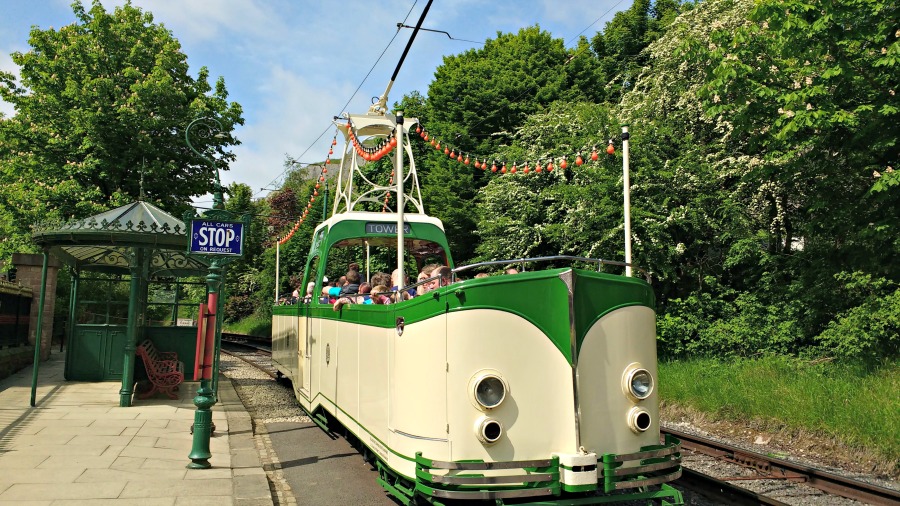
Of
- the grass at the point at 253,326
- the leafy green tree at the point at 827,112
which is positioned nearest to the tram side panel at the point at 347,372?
the leafy green tree at the point at 827,112

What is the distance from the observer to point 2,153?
23203mm

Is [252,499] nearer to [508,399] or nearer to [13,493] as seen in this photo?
[13,493]

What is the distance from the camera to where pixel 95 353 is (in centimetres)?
1510

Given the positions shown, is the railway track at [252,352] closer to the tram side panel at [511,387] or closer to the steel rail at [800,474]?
the steel rail at [800,474]

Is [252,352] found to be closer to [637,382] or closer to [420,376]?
[420,376]

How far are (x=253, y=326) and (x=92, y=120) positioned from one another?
2713 cm

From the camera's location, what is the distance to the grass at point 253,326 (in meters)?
42.9

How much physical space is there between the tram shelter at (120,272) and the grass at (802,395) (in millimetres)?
8683

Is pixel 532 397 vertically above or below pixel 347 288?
below

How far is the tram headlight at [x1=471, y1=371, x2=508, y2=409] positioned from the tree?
1931 cm

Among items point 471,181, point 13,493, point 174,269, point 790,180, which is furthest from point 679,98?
point 13,493

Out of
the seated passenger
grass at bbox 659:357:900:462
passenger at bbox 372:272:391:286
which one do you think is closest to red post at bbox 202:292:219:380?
the seated passenger

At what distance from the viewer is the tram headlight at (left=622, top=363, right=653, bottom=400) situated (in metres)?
5.25

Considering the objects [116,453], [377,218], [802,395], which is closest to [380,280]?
[377,218]
